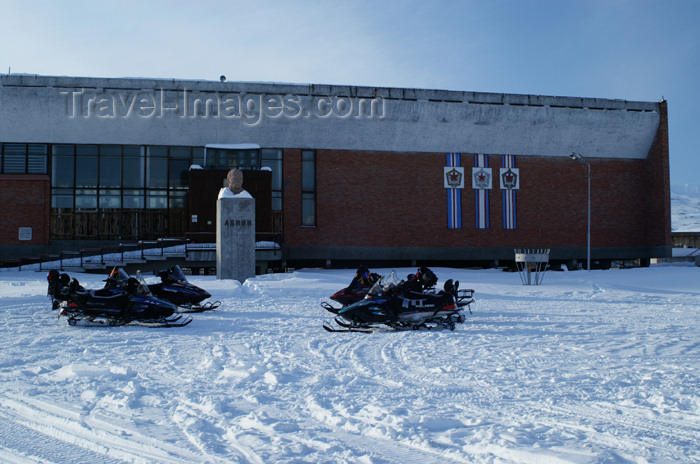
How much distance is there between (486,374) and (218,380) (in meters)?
3.13

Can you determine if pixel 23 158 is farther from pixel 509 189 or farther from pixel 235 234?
pixel 509 189

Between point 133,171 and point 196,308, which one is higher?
point 133,171

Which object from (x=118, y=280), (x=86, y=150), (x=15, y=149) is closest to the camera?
(x=118, y=280)

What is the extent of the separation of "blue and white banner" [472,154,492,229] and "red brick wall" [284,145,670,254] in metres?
0.33

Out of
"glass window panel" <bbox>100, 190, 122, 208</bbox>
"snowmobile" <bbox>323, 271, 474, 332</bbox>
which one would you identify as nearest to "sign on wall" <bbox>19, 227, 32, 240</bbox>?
"glass window panel" <bbox>100, 190, 122, 208</bbox>

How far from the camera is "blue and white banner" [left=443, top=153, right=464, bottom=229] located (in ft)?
119

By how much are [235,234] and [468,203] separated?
63.6ft

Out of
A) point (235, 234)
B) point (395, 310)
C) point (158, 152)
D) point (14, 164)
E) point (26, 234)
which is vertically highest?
point (158, 152)

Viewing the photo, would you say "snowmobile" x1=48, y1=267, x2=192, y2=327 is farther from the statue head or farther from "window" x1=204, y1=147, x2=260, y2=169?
"window" x1=204, y1=147, x2=260, y2=169

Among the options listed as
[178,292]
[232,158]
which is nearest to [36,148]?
[232,158]

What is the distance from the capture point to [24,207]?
33531mm

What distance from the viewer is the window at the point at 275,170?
35219mm

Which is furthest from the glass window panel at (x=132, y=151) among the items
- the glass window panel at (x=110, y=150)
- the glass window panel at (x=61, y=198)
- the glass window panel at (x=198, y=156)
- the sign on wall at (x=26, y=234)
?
the sign on wall at (x=26, y=234)

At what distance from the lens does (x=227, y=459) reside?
161 inches
